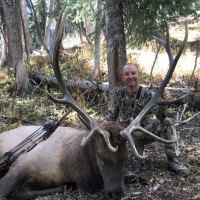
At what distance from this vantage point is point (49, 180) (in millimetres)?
4066

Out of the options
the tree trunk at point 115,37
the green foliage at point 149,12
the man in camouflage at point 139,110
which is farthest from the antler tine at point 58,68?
the green foliage at point 149,12

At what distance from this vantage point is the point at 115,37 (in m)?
6.59

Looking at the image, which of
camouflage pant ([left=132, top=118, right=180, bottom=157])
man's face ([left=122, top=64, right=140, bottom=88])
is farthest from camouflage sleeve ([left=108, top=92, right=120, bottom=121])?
camouflage pant ([left=132, top=118, right=180, bottom=157])

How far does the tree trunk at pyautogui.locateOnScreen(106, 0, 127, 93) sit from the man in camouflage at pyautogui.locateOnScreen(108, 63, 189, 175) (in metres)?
1.95

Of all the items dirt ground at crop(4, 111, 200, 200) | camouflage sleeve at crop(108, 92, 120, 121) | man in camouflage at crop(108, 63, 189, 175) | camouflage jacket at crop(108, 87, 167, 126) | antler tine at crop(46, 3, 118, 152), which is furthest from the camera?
camouflage sleeve at crop(108, 92, 120, 121)

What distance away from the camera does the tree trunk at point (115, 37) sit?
653 centimetres

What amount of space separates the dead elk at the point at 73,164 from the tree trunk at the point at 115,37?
2.63 m

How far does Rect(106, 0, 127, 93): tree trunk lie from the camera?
6.53 metres

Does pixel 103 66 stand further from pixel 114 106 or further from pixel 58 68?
pixel 58 68

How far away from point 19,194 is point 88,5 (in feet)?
28.0

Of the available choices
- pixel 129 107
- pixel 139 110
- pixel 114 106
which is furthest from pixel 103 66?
pixel 139 110

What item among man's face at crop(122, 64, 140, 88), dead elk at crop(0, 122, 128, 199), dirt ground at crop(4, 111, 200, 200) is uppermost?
man's face at crop(122, 64, 140, 88)

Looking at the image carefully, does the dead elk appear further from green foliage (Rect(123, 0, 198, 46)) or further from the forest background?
green foliage (Rect(123, 0, 198, 46))

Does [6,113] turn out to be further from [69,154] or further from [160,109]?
[160,109]
